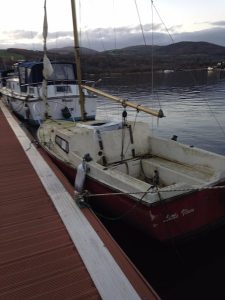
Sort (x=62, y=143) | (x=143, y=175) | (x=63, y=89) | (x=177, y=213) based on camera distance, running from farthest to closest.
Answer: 1. (x=63, y=89)
2. (x=62, y=143)
3. (x=143, y=175)
4. (x=177, y=213)

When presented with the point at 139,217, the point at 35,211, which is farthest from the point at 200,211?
the point at 35,211

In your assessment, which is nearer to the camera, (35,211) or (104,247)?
(104,247)

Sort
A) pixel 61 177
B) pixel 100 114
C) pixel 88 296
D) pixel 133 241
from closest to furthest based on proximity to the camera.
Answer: pixel 88 296 < pixel 133 241 < pixel 61 177 < pixel 100 114

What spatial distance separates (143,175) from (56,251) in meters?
4.84

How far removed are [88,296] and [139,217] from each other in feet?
9.38

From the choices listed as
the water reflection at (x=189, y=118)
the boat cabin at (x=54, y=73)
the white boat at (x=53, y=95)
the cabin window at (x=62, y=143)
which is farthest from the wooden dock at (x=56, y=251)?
the boat cabin at (x=54, y=73)

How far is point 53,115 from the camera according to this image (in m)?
19.1

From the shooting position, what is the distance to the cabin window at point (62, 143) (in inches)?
404

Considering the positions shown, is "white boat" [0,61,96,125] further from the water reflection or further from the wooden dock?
the wooden dock

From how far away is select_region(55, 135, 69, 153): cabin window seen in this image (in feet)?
33.6

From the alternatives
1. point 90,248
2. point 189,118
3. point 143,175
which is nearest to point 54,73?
point 189,118

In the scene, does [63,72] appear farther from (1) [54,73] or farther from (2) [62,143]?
(2) [62,143]

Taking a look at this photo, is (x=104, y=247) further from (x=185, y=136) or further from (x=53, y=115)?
(x=185, y=136)

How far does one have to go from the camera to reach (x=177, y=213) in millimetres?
7094
